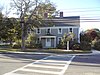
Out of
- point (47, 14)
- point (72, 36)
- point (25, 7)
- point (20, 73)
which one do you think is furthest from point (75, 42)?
point (20, 73)

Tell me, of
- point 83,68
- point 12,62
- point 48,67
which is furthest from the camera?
point 12,62

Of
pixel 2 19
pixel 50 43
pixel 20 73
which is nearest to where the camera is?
pixel 20 73


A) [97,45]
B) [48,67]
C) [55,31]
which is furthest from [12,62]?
[55,31]

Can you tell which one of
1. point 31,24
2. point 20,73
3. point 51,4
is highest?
point 51,4

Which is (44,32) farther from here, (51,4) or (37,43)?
(51,4)

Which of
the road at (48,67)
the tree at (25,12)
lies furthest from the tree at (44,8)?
the road at (48,67)

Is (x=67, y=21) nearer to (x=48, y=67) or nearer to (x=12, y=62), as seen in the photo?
(x=12, y=62)

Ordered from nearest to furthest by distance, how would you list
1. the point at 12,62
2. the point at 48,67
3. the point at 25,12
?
the point at 48,67 → the point at 12,62 → the point at 25,12

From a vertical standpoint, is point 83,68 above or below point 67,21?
below

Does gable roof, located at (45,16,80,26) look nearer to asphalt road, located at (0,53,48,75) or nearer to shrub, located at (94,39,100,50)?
shrub, located at (94,39,100,50)

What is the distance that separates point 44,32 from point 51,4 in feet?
39.3

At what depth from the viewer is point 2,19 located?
53.4 m

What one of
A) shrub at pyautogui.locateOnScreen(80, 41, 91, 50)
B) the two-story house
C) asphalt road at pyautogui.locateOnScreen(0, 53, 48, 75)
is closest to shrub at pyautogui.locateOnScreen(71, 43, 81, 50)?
shrub at pyautogui.locateOnScreen(80, 41, 91, 50)

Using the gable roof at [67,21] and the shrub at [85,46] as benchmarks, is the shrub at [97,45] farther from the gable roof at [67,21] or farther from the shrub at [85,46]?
the gable roof at [67,21]
